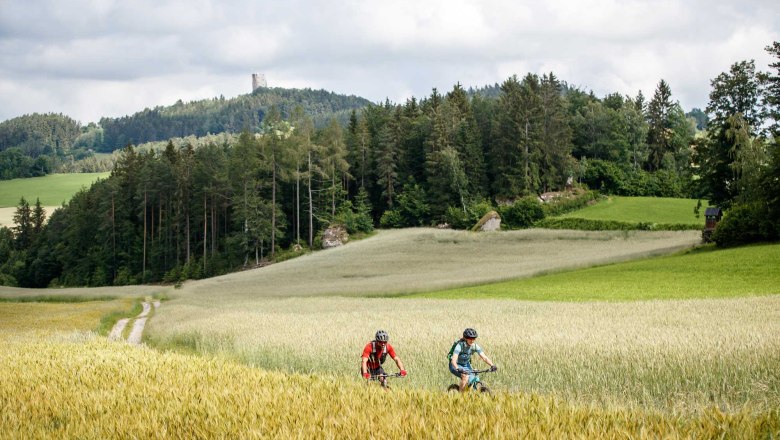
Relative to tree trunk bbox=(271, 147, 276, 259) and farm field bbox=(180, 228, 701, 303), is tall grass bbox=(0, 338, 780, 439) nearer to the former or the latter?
farm field bbox=(180, 228, 701, 303)

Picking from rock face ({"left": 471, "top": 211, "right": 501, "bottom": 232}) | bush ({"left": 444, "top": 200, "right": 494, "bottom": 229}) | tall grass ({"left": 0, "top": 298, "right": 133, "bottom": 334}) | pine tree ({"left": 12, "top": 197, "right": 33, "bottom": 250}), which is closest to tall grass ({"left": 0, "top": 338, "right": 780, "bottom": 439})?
tall grass ({"left": 0, "top": 298, "right": 133, "bottom": 334})

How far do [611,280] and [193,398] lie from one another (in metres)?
36.0

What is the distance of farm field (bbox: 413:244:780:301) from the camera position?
3472cm

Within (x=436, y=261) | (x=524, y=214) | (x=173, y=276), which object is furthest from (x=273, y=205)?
(x=524, y=214)

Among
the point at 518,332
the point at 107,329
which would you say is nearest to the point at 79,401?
the point at 518,332

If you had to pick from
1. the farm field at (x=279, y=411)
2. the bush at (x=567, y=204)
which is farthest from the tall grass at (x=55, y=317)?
the bush at (x=567, y=204)

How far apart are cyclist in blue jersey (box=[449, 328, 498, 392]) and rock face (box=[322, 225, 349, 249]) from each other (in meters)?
75.1

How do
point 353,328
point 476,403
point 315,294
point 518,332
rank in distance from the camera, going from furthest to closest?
point 315,294
point 353,328
point 518,332
point 476,403

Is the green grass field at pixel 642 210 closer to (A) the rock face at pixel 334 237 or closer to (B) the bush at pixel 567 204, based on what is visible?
(B) the bush at pixel 567 204

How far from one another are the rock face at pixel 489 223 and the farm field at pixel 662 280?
3230 centimetres

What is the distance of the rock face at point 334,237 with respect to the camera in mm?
86875

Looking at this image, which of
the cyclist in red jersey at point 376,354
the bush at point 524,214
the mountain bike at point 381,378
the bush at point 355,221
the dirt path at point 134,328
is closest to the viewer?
the mountain bike at point 381,378

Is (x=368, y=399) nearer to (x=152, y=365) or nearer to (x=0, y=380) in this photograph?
(x=152, y=365)

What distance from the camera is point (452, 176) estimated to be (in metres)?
91.1
